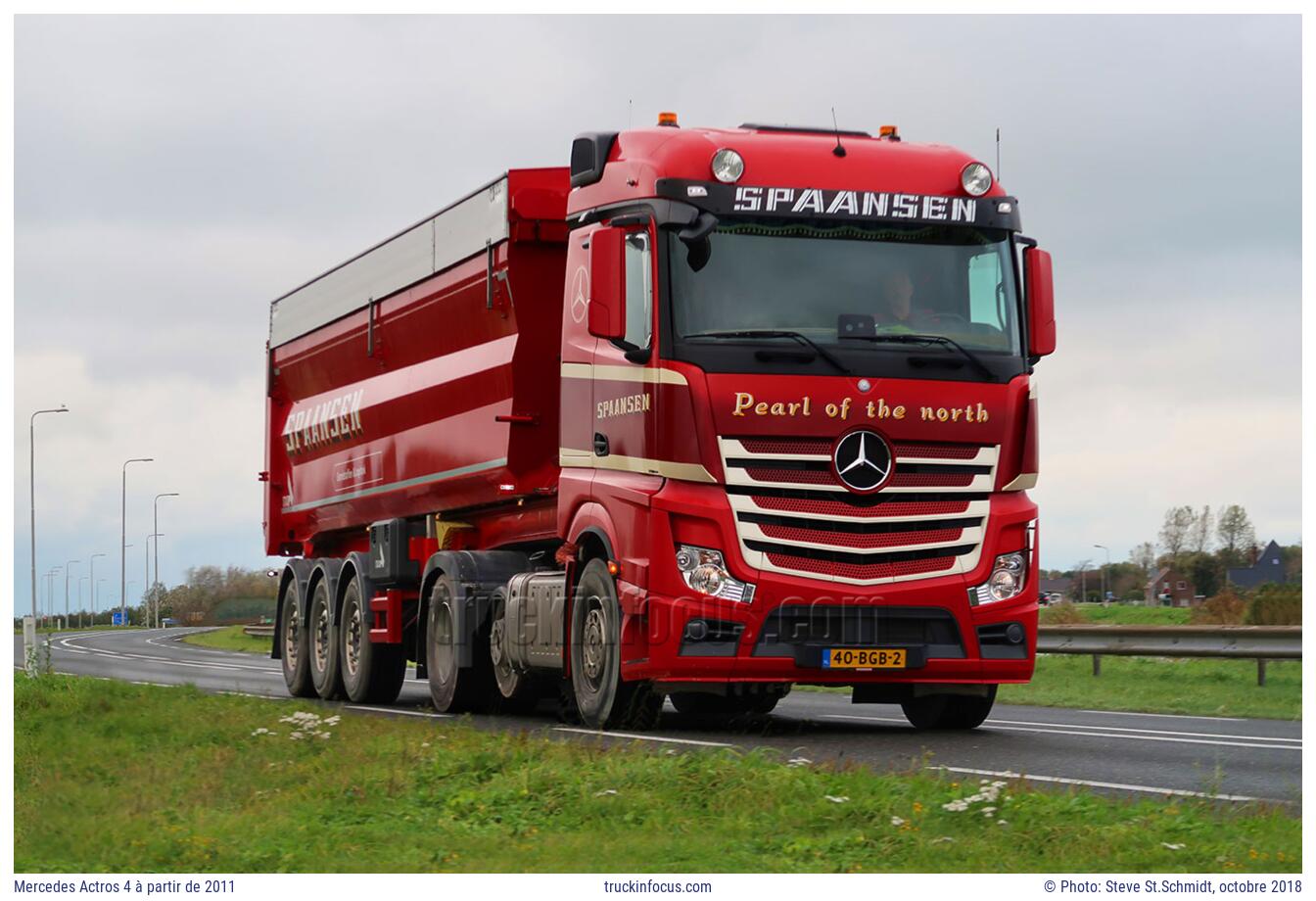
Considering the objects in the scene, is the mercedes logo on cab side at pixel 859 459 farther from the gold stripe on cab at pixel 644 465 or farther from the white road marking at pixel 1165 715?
the white road marking at pixel 1165 715

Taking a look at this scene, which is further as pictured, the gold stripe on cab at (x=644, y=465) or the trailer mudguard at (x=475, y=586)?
the trailer mudguard at (x=475, y=586)

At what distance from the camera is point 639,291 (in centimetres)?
1389

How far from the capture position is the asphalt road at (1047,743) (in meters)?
11.3

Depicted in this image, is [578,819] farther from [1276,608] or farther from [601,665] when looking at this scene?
[1276,608]

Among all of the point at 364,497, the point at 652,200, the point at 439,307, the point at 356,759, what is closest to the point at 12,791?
the point at 356,759

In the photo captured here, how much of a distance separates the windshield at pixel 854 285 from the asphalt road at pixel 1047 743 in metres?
2.82

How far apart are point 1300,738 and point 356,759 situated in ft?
23.2

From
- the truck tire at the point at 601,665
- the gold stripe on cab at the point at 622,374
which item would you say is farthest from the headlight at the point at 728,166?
the truck tire at the point at 601,665

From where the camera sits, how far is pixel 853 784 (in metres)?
9.73

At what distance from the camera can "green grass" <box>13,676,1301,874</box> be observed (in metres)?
8.28

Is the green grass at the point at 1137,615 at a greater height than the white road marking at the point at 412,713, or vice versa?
the green grass at the point at 1137,615

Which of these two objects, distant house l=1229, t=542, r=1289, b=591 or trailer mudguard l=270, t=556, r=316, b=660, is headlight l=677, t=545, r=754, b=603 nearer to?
trailer mudguard l=270, t=556, r=316, b=660

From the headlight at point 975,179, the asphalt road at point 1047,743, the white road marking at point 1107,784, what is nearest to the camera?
the white road marking at point 1107,784

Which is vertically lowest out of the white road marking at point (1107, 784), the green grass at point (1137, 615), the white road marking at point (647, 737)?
the white road marking at point (1107, 784)
